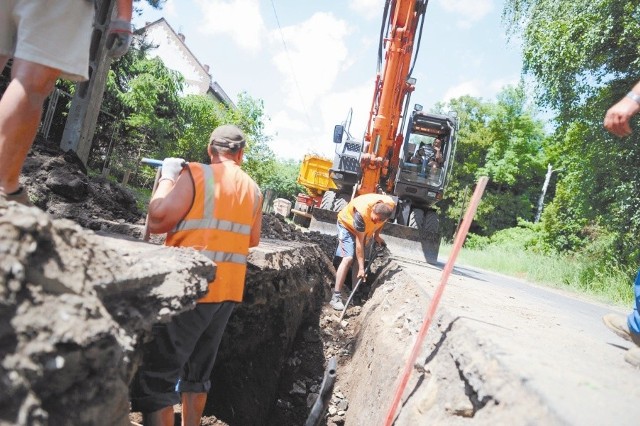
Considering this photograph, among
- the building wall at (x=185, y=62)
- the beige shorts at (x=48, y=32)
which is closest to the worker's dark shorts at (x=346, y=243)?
the beige shorts at (x=48, y=32)

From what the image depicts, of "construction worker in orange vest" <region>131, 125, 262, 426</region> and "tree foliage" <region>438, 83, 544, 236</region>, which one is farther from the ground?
"tree foliage" <region>438, 83, 544, 236</region>

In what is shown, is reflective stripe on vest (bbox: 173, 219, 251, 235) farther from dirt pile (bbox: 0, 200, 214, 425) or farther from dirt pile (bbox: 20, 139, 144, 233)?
dirt pile (bbox: 20, 139, 144, 233)

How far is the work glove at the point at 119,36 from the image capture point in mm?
2330

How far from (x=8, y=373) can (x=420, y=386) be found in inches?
75.8

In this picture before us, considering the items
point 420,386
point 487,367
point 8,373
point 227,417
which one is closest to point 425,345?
point 420,386

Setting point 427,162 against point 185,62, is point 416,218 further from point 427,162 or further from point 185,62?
point 185,62

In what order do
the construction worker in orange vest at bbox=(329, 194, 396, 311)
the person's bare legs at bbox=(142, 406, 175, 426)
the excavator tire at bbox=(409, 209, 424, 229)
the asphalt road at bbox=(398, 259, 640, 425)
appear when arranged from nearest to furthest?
the asphalt road at bbox=(398, 259, 640, 425), the person's bare legs at bbox=(142, 406, 175, 426), the construction worker in orange vest at bbox=(329, 194, 396, 311), the excavator tire at bbox=(409, 209, 424, 229)

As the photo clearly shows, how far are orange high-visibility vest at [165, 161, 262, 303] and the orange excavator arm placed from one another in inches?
220

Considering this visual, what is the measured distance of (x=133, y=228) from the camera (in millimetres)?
3141

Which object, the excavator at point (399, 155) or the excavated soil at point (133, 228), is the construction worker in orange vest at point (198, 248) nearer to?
the excavated soil at point (133, 228)

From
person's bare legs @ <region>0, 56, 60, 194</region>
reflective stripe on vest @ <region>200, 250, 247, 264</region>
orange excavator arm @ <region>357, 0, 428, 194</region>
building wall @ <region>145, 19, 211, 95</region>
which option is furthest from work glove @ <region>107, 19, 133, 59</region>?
building wall @ <region>145, 19, 211, 95</region>

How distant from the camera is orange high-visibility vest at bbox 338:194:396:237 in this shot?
5.58 metres

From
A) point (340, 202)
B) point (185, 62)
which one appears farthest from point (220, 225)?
point (185, 62)

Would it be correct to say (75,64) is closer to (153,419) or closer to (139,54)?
(153,419)
